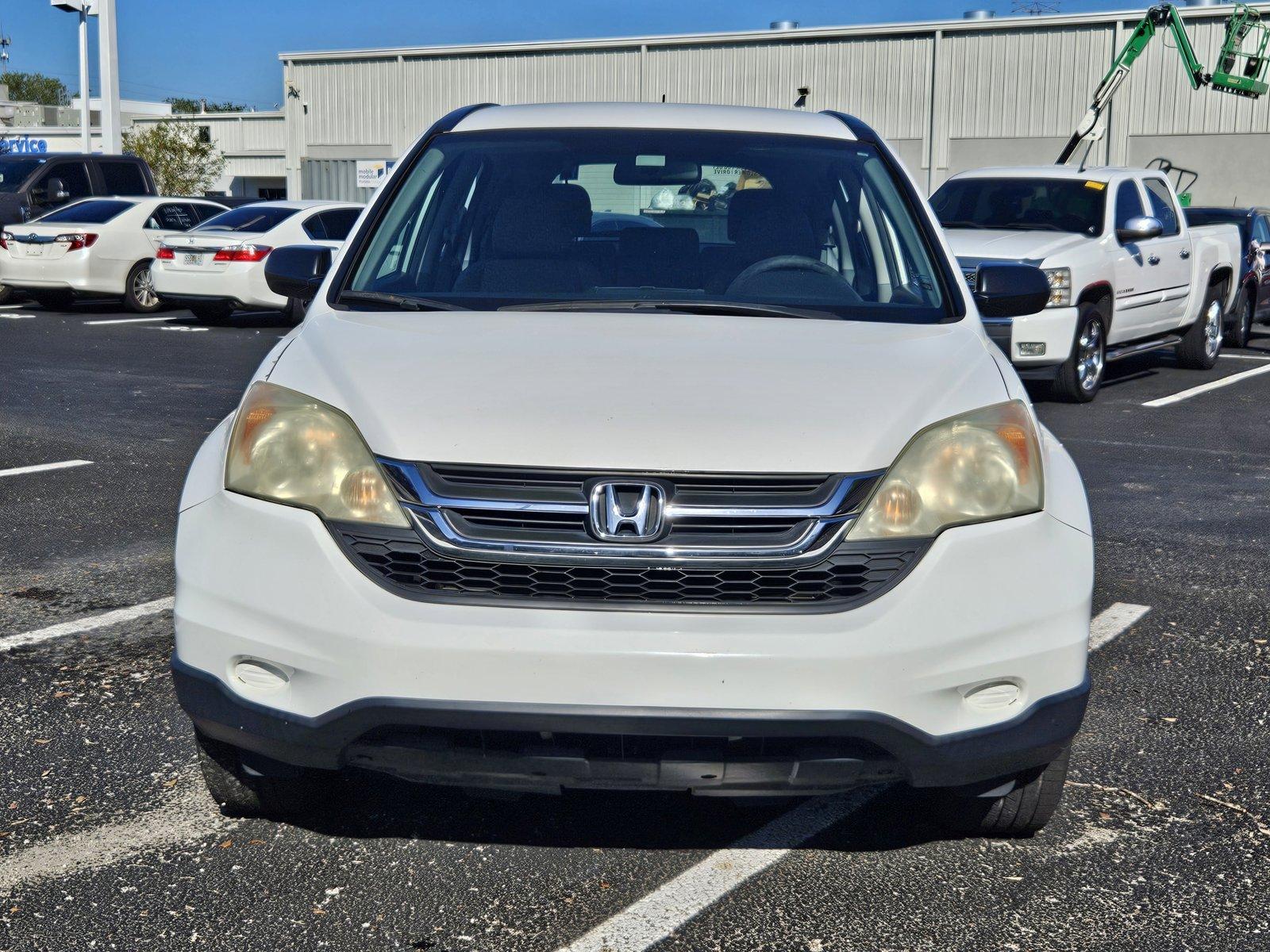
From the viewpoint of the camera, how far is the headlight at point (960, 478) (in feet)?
9.41

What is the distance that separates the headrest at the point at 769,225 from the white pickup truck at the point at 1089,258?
6.71 meters

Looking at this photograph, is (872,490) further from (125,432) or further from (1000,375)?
(125,432)

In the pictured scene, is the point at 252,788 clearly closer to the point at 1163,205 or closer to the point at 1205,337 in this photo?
the point at 1163,205

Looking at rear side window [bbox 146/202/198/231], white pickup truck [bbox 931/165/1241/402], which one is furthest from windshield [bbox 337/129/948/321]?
rear side window [bbox 146/202/198/231]

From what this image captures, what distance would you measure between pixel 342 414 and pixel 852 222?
186cm

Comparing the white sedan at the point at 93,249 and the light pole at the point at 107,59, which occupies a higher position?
the light pole at the point at 107,59

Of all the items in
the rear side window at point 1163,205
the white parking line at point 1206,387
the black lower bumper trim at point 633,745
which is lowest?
the white parking line at point 1206,387

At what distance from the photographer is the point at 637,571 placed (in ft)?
9.14

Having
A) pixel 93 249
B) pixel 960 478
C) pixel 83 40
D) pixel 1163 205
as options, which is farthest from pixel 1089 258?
pixel 83 40

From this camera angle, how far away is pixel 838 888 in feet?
10.6

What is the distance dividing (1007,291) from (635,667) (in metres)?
2.11

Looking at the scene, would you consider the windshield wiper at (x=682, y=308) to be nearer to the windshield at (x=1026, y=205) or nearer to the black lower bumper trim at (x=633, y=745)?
the black lower bumper trim at (x=633, y=745)

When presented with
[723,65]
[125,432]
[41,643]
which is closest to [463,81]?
[723,65]

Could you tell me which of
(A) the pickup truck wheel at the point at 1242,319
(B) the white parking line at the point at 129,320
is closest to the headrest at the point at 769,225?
(A) the pickup truck wheel at the point at 1242,319
